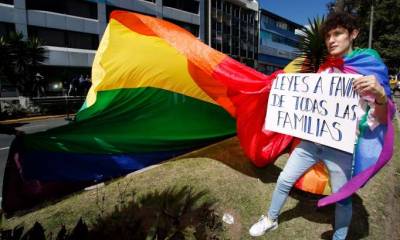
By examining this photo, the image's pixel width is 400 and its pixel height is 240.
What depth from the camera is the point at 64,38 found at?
3020cm

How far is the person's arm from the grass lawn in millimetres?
1476

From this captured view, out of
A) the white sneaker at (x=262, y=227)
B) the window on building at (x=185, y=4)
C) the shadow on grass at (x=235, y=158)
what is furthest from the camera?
the window on building at (x=185, y=4)

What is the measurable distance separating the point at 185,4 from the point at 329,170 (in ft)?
139

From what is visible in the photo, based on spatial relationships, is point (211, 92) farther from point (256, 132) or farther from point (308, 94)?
point (308, 94)

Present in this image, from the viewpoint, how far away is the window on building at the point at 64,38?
28016 millimetres

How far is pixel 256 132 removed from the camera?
14.5 feet

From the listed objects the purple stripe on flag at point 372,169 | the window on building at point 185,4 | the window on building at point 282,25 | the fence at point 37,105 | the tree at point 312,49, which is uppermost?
the window on building at point 282,25

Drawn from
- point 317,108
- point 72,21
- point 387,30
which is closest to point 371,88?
point 317,108

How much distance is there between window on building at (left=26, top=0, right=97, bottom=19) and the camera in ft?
91.7

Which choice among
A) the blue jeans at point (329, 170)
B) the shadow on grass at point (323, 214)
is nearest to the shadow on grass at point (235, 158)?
the shadow on grass at point (323, 214)

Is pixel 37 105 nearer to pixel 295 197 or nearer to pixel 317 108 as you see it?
pixel 295 197

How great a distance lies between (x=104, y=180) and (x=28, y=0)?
88.4ft

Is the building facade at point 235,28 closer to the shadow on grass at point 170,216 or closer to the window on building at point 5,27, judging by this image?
the window on building at point 5,27

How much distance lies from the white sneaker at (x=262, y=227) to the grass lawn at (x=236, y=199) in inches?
3.0
